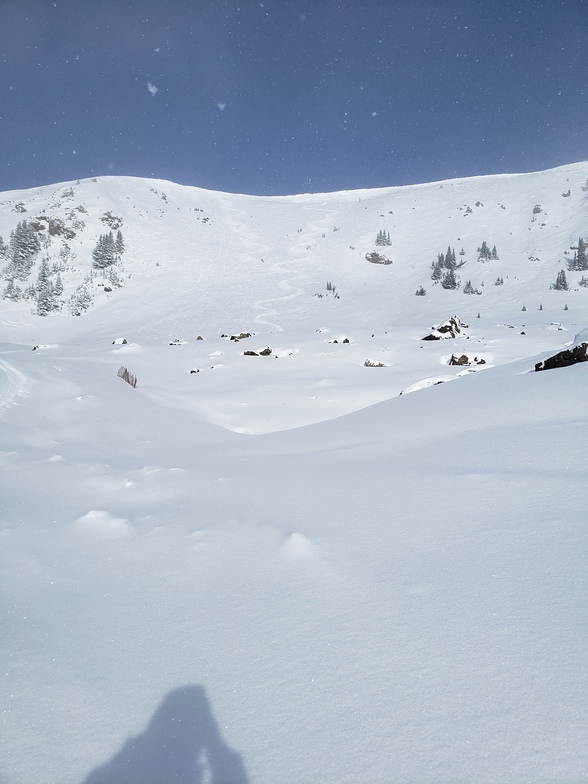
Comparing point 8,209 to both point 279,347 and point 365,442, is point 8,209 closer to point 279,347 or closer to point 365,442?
point 279,347

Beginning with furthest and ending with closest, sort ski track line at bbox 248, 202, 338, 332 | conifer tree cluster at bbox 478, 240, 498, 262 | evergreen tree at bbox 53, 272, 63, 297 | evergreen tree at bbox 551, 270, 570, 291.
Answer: conifer tree cluster at bbox 478, 240, 498, 262 < evergreen tree at bbox 53, 272, 63, 297 < evergreen tree at bbox 551, 270, 570, 291 < ski track line at bbox 248, 202, 338, 332

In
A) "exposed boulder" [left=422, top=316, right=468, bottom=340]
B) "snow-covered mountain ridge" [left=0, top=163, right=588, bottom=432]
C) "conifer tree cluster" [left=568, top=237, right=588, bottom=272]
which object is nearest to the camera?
"snow-covered mountain ridge" [left=0, top=163, right=588, bottom=432]

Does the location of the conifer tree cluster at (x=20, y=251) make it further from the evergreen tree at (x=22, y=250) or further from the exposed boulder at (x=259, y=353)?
the exposed boulder at (x=259, y=353)

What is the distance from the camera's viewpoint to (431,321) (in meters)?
18.5

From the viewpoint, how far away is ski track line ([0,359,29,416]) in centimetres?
425

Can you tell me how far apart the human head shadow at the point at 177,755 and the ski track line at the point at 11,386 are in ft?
13.0

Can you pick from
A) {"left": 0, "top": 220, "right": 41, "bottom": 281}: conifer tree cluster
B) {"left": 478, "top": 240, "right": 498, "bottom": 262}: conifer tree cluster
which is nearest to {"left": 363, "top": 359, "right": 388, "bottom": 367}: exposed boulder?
{"left": 478, "top": 240, "right": 498, "bottom": 262}: conifer tree cluster

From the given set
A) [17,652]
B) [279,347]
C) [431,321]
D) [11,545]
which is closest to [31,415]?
[11,545]

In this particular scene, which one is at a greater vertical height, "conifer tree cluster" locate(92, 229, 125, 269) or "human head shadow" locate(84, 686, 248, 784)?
"conifer tree cluster" locate(92, 229, 125, 269)

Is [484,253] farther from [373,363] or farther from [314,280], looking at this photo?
[373,363]

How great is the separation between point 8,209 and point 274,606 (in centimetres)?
4759

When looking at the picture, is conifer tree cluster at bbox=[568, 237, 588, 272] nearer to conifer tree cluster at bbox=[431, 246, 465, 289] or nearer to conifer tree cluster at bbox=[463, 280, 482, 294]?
conifer tree cluster at bbox=[463, 280, 482, 294]

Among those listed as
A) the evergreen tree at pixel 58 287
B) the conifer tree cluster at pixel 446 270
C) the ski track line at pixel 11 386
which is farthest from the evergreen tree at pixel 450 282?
the evergreen tree at pixel 58 287

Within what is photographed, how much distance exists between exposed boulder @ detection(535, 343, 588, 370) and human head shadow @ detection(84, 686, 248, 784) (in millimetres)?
5172
